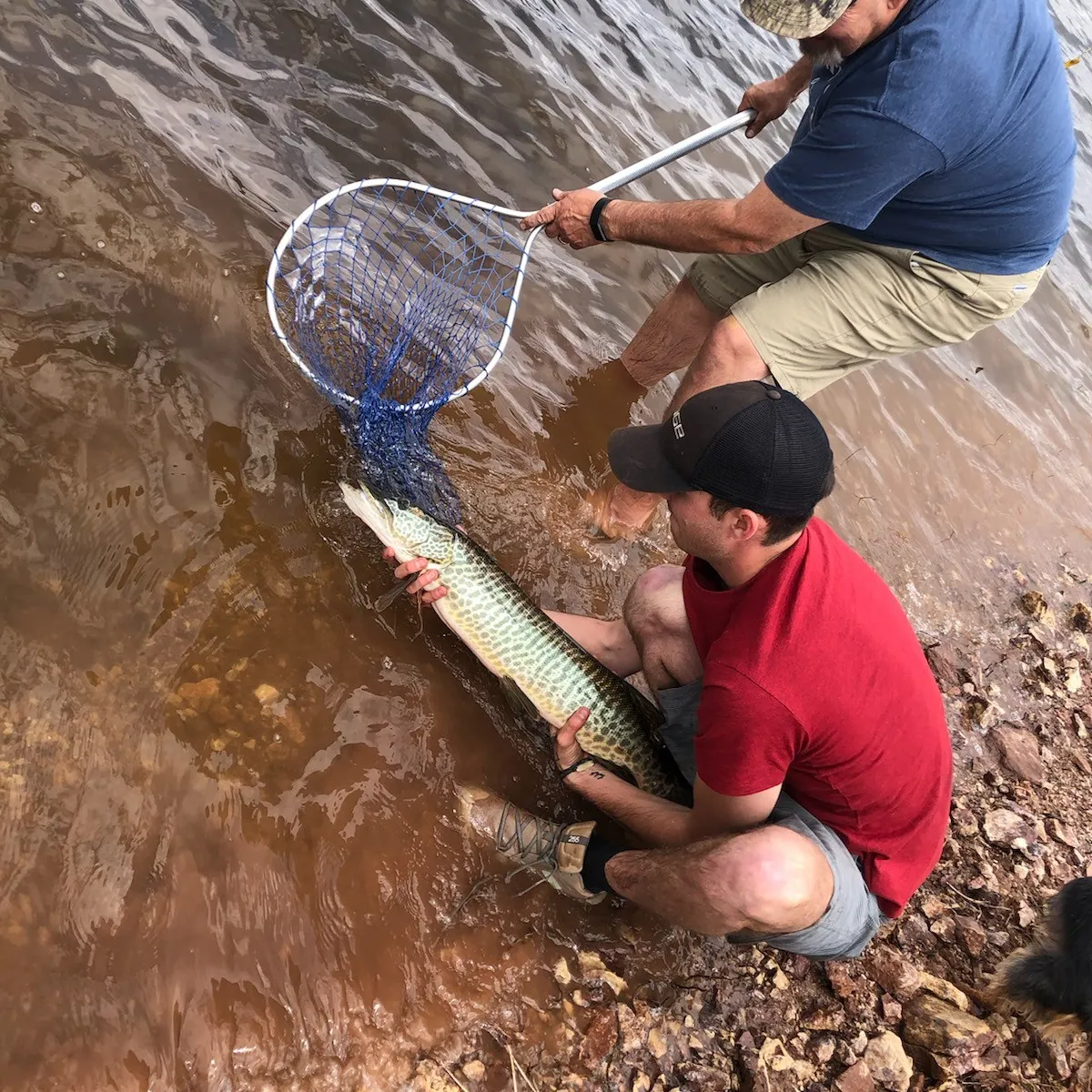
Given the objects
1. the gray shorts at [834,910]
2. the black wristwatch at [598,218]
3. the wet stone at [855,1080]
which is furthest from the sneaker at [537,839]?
the black wristwatch at [598,218]

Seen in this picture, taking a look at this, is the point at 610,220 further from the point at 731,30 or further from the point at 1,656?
the point at 731,30

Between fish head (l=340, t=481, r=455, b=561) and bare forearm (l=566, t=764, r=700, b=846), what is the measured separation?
1.13 metres

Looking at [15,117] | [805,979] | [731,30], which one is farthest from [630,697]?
[731,30]

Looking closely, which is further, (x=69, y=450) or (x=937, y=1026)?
(x=69, y=450)

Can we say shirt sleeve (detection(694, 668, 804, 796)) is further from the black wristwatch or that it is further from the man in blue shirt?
the black wristwatch

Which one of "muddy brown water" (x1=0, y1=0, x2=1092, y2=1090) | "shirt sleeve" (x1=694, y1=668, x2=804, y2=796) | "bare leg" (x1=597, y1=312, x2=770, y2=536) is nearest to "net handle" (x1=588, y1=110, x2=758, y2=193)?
"bare leg" (x1=597, y1=312, x2=770, y2=536)

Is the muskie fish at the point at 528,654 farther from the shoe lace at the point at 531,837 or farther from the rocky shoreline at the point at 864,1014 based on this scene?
the rocky shoreline at the point at 864,1014

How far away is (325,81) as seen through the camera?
19.4 feet

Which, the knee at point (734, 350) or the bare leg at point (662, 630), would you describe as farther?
the knee at point (734, 350)

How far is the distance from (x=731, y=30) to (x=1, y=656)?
31.7ft

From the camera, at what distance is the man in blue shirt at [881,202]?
2.91 m

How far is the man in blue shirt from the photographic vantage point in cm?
291

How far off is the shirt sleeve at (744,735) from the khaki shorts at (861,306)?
5.95 ft

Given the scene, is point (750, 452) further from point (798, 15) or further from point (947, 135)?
point (798, 15)
